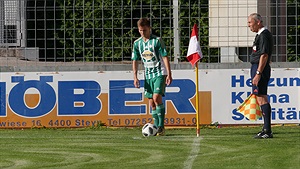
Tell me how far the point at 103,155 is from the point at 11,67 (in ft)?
20.6

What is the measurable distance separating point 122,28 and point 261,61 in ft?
15.3

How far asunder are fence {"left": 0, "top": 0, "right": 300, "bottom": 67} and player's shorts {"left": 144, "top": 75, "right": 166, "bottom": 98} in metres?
2.80

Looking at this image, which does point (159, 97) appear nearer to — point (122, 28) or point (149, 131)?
point (149, 131)

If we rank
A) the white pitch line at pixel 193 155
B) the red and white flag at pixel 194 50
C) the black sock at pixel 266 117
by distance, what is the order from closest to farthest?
the white pitch line at pixel 193 155, the black sock at pixel 266 117, the red and white flag at pixel 194 50

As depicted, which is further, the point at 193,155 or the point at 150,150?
the point at 150,150

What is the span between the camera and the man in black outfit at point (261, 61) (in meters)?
13.2

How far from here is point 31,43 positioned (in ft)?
56.7

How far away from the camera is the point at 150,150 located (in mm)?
11367

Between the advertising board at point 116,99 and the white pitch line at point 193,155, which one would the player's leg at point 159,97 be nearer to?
the white pitch line at point 193,155

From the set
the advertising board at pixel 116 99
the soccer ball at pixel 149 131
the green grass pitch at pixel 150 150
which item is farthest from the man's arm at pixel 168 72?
the advertising board at pixel 116 99

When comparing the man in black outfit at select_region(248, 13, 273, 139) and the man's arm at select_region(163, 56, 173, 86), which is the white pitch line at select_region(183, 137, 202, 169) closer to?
the man in black outfit at select_region(248, 13, 273, 139)

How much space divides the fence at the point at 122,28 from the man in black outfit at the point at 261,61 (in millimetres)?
3464

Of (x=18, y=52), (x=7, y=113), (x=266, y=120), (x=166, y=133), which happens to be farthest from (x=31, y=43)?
(x=266, y=120)

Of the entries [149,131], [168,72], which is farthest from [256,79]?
[149,131]
